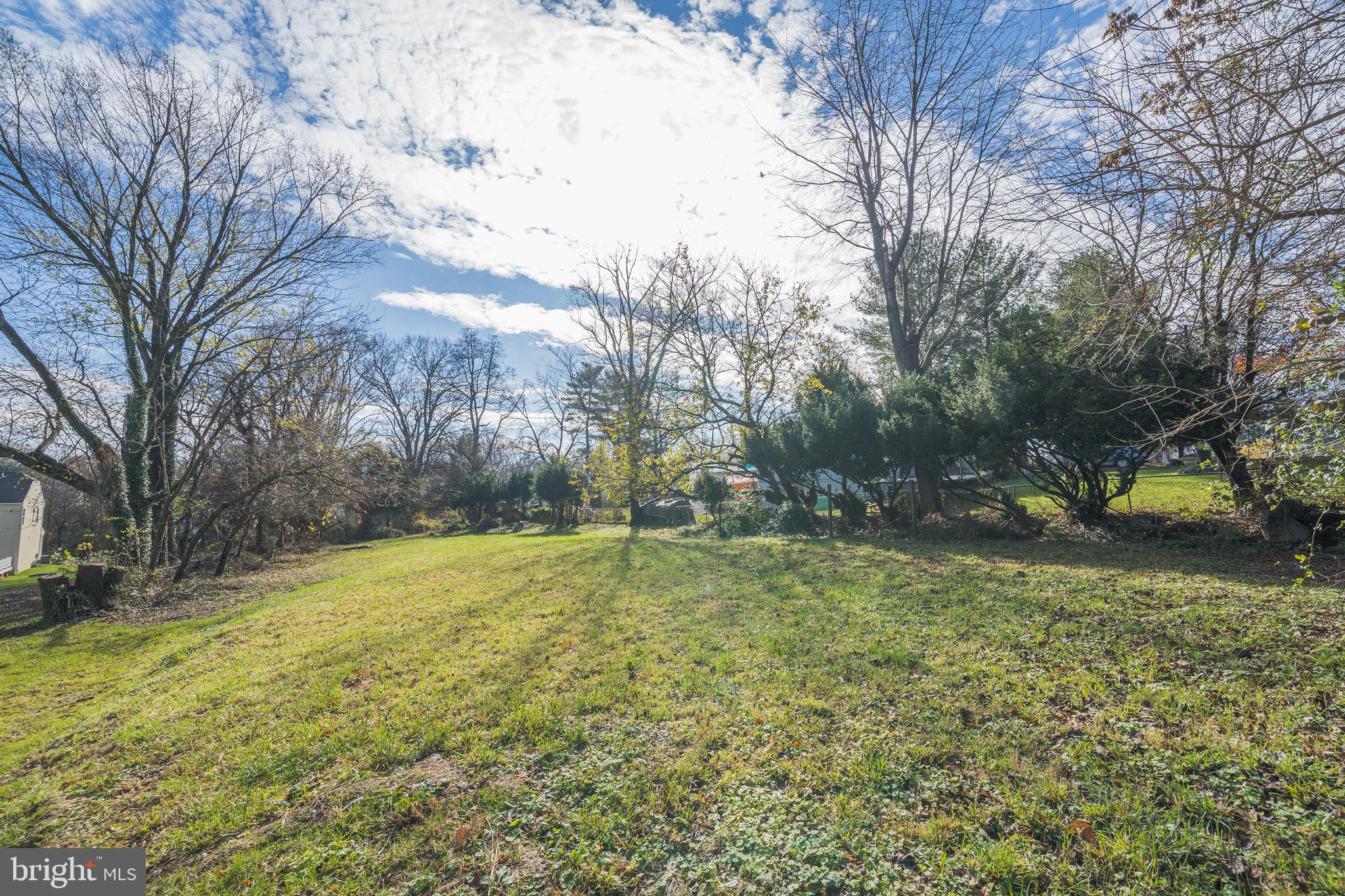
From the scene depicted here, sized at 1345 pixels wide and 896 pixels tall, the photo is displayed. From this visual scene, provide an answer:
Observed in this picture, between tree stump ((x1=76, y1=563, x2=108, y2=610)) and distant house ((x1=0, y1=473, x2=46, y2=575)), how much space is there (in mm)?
24364

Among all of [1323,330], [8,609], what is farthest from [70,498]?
[1323,330]

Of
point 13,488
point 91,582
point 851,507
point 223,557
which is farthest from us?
point 13,488

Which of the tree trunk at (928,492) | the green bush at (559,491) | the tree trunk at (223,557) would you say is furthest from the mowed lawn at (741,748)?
the green bush at (559,491)

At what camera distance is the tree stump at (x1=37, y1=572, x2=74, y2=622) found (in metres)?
8.13

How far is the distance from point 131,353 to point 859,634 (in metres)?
14.0

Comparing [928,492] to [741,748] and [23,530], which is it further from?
[23,530]

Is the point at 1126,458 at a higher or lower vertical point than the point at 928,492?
higher

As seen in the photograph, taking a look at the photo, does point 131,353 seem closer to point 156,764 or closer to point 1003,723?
point 156,764

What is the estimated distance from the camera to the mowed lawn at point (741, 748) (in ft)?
7.83

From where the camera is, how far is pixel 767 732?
347cm

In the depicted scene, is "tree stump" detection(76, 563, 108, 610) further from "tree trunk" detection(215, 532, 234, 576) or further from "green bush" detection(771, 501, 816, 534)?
"green bush" detection(771, 501, 816, 534)

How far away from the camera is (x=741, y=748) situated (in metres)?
3.31

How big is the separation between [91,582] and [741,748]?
38.1ft

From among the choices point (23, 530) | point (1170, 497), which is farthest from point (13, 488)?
point (1170, 497)
